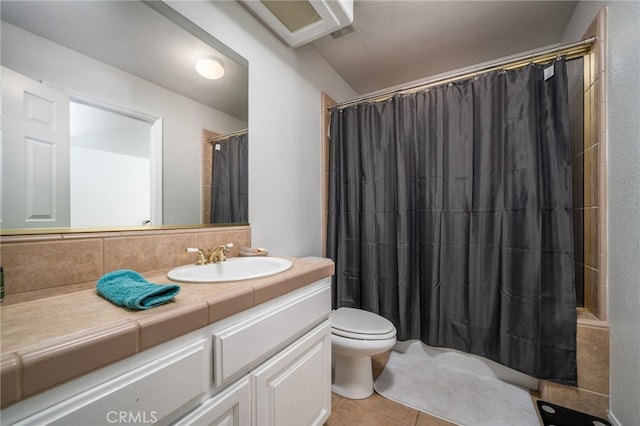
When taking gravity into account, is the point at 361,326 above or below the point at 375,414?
above

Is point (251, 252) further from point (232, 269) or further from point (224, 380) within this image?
point (224, 380)

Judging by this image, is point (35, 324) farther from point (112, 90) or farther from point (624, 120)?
point (624, 120)

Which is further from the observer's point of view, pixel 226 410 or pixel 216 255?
pixel 216 255

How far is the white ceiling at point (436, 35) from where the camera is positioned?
1.53 m

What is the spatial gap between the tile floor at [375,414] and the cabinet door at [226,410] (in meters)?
0.76

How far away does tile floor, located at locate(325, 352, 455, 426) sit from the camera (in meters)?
1.23

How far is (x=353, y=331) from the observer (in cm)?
133

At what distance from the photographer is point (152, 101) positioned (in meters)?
0.99

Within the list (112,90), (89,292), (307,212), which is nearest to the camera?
(89,292)

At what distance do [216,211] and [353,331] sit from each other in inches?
38.3

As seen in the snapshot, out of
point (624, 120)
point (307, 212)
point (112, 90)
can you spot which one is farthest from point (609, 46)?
point (112, 90)

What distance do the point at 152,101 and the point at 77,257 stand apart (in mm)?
643

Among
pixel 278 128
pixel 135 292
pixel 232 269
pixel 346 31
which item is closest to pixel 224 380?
pixel 135 292

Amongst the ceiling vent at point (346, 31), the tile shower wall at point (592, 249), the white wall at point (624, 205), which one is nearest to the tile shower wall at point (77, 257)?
the ceiling vent at point (346, 31)
